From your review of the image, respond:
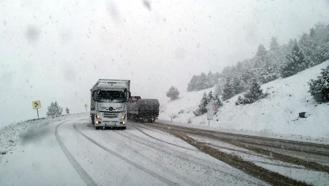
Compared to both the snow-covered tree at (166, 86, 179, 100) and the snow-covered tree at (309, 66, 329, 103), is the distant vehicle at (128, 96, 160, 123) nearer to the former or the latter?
the snow-covered tree at (309, 66, 329, 103)

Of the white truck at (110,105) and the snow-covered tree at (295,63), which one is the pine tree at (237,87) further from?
the white truck at (110,105)

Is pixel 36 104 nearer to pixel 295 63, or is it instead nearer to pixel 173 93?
pixel 295 63

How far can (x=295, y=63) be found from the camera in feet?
193

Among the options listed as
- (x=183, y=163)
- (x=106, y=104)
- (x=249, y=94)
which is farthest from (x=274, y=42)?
(x=183, y=163)

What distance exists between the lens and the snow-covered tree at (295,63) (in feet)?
189

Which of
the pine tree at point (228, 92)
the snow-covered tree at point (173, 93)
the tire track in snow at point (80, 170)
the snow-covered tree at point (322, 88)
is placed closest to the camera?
the tire track in snow at point (80, 170)

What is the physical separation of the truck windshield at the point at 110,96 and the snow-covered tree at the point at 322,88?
1656 centimetres

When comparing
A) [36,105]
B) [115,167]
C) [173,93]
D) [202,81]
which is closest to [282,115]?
[115,167]

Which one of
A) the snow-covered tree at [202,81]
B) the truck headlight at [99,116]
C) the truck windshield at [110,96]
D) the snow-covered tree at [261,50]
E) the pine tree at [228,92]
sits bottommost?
the truck headlight at [99,116]

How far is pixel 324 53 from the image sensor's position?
57969mm

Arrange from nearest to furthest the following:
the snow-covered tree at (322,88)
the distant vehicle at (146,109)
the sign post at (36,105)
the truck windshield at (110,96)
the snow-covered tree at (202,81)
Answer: the truck windshield at (110,96) < the snow-covered tree at (322,88) < the distant vehicle at (146,109) < the sign post at (36,105) < the snow-covered tree at (202,81)

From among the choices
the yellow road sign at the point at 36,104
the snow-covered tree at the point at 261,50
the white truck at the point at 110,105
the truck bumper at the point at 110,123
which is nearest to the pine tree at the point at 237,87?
the yellow road sign at the point at 36,104

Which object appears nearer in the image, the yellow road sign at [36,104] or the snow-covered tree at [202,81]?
the yellow road sign at [36,104]

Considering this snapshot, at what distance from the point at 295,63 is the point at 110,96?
4325 centimetres
